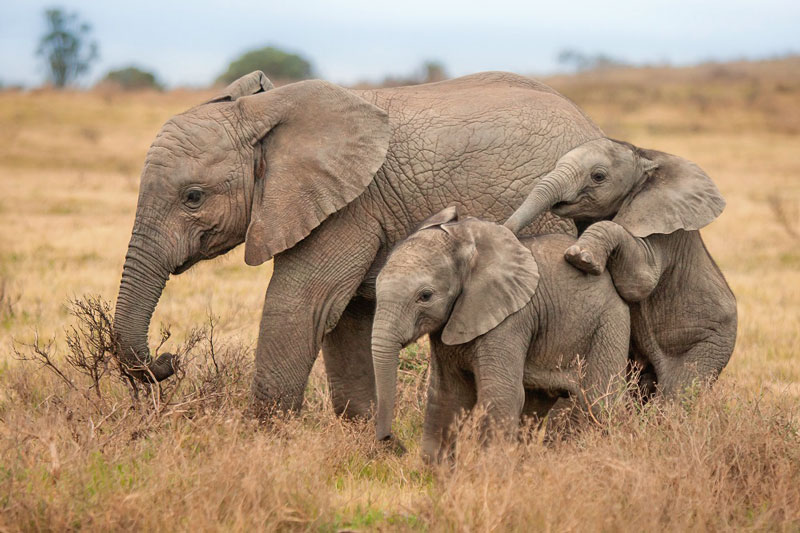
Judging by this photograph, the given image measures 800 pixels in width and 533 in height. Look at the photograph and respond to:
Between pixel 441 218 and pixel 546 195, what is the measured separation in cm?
62

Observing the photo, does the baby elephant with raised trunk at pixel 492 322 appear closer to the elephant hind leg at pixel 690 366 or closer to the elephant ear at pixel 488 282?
the elephant ear at pixel 488 282

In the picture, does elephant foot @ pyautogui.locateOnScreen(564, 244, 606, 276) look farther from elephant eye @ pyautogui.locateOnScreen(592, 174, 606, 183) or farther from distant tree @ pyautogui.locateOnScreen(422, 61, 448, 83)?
distant tree @ pyautogui.locateOnScreen(422, 61, 448, 83)

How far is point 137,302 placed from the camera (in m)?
6.21

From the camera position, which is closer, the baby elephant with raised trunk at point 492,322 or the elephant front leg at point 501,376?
the baby elephant with raised trunk at point 492,322

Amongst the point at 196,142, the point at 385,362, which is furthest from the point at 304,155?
the point at 385,362

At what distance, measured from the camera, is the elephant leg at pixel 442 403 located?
606cm

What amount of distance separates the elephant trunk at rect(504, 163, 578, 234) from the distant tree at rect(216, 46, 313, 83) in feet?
181

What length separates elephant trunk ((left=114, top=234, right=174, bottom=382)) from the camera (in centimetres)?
618

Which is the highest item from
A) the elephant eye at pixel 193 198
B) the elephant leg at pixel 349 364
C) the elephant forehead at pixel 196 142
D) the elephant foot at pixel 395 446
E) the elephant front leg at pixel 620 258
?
the elephant forehead at pixel 196 142

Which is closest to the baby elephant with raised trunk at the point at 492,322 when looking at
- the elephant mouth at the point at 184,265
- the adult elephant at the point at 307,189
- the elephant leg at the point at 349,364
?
the adult elephant at the point at 307,189

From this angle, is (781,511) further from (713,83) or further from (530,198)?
(713,83)

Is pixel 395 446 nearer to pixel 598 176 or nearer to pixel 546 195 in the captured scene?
pixel 546 195

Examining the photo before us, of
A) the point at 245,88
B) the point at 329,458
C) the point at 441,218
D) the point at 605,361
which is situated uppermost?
the point at 245,88

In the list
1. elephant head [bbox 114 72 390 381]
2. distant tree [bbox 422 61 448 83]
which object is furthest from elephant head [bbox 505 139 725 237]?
distant tree [bbox 422 61 448 83]
